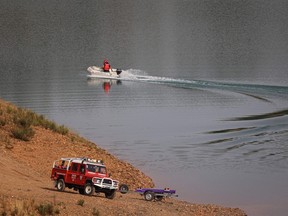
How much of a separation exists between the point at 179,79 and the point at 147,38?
167ft

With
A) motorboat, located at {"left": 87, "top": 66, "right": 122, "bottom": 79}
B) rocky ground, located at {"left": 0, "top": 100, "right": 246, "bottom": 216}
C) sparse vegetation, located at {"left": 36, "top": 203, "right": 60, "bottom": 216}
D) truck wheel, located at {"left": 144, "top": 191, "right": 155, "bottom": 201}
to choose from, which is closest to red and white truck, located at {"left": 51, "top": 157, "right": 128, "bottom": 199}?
rocky ground, located at {"left": 0, "top": 100, "right": 246, "bottom": 216}

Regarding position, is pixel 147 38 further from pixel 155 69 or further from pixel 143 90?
pixel 143 90

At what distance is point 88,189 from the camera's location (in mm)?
30453

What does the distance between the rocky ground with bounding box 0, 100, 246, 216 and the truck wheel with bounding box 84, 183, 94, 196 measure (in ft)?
0.93

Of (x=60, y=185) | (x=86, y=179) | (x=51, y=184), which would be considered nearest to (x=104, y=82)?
(x=51, y=184)

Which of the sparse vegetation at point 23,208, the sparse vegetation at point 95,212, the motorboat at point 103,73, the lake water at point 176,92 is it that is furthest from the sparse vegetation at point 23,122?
the motorboat at point 103,73

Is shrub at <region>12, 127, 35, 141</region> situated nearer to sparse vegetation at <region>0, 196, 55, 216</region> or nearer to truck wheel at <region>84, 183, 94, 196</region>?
truck wheel at <region>84, 183, 94, 196</region>

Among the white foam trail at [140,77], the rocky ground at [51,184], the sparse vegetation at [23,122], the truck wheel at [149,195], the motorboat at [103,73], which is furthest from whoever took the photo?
the motorboat at [103,73]

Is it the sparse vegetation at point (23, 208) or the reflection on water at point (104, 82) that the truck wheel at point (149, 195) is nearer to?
the sparse vegetation at point (23, 208)

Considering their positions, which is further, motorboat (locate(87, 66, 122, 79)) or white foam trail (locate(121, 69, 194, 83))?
motorboat (locate(87, 66, 122, 79))

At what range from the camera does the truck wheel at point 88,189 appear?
3038cm

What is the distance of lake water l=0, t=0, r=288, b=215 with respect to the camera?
4384 centimetres

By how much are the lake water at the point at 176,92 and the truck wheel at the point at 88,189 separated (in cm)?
831

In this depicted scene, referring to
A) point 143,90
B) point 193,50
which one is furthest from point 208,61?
point 143,90
